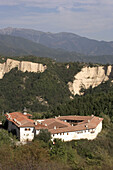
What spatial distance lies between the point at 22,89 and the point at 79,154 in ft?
161

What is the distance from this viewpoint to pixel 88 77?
9138 centimetres

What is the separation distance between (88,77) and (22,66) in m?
20.5

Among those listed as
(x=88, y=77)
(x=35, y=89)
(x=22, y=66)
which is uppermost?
(x=22, y=66)

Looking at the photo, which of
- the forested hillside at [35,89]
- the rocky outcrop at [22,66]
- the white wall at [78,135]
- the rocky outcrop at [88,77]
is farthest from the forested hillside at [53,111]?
the rocky outcrop at [88,77]

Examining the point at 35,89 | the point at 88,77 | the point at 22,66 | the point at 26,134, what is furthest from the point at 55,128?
the point at 88,77

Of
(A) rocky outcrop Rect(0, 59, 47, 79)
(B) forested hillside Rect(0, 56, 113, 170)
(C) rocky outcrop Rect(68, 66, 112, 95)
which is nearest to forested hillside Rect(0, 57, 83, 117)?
(B) forested hillside Rect(0, 56, 113, 170)

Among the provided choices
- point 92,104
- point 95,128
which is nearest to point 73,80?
point 92,104

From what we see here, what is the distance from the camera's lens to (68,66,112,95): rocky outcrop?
9000 cm

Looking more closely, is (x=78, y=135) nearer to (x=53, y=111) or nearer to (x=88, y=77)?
(x=53, y=111)

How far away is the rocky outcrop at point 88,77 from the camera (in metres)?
90.0

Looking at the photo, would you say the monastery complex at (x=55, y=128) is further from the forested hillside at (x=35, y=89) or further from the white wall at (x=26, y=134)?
the forested hillside at (x=35, y=89)

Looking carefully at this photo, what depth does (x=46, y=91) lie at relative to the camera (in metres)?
80.8

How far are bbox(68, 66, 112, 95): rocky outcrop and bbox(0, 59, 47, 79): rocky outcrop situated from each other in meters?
10.3

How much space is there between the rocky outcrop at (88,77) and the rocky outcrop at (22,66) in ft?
33.6
